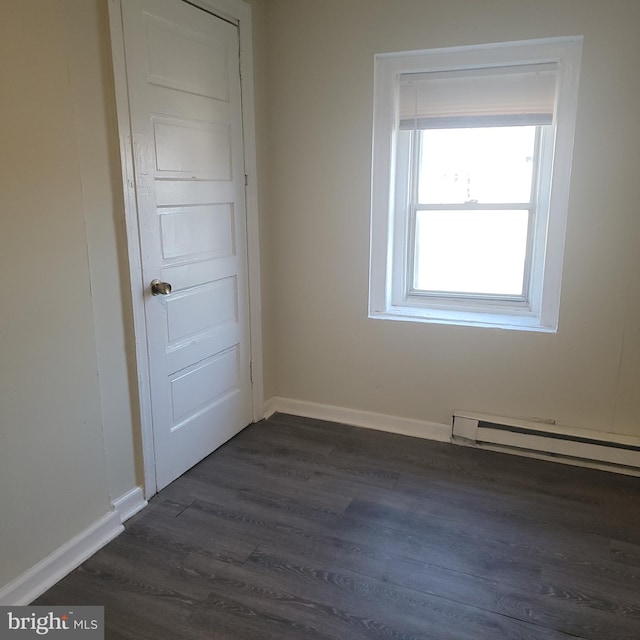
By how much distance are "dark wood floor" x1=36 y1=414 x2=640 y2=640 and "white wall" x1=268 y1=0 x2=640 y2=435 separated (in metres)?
0.42

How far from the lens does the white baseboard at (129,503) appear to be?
227 centimetres

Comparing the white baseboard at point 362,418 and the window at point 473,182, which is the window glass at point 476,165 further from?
the white baseboard at point 362,418

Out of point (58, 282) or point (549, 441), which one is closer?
point (58, 282)

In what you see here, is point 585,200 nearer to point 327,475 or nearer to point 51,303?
point 327,475

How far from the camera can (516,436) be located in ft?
9.29

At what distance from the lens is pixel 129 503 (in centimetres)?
232

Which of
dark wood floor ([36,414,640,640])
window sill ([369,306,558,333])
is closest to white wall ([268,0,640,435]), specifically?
window sill ([369,306,558,333])

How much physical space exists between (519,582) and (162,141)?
2.25m

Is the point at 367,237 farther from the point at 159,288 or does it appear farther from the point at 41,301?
the point at 41,301

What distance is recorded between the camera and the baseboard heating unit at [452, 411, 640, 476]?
2.66 meters

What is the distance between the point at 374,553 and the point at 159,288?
140 cm

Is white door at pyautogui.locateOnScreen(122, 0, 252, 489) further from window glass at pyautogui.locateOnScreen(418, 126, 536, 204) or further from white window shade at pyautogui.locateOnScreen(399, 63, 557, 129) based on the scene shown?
window glass at pyautogui.locateOnScreen(418, 126, 536, 204)

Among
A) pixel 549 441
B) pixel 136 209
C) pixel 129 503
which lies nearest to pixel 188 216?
pixel 136 209

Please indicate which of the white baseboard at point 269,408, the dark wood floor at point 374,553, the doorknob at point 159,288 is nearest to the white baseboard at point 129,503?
the dark wood floor at point 374,553
